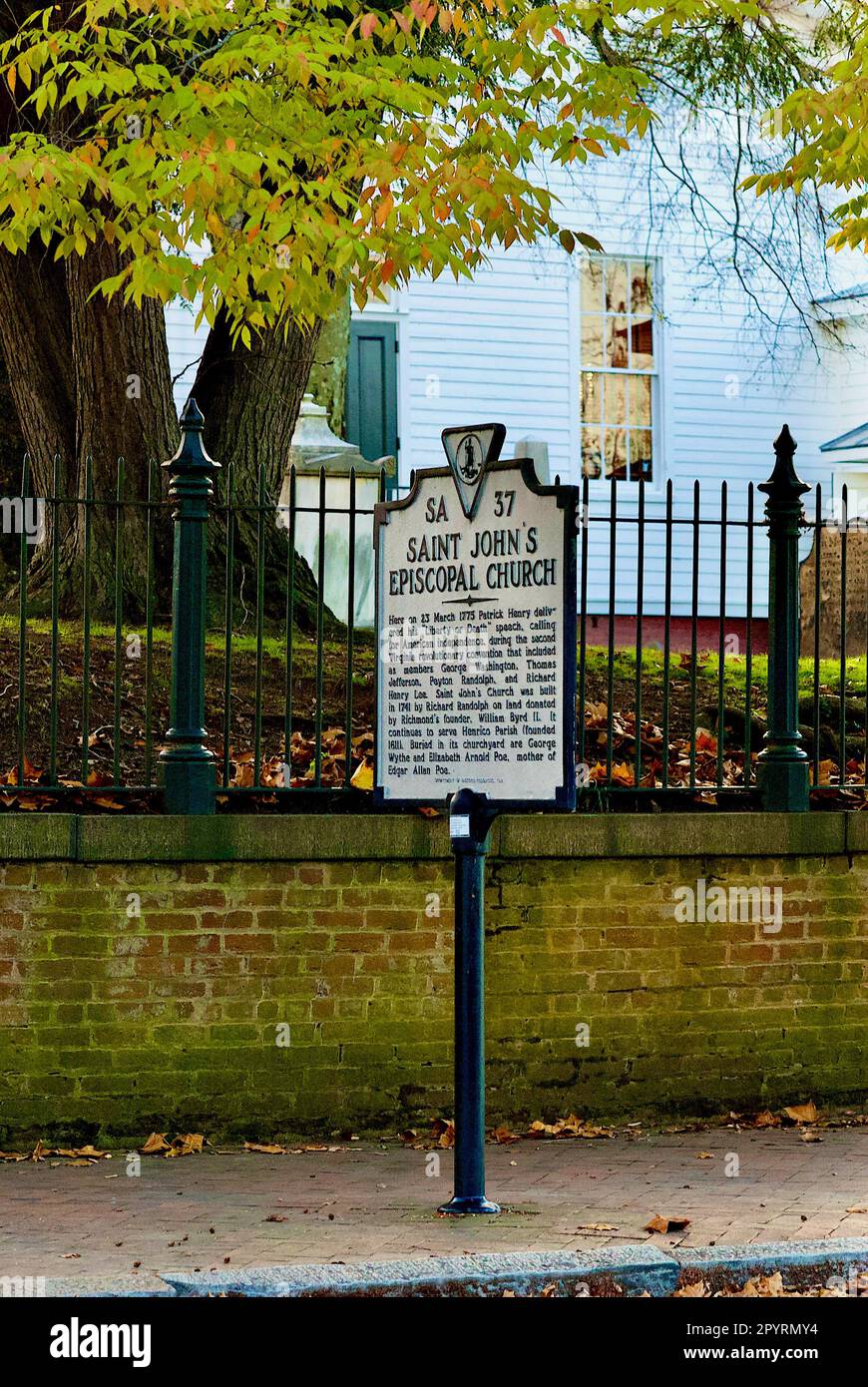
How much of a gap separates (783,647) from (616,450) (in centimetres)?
1085

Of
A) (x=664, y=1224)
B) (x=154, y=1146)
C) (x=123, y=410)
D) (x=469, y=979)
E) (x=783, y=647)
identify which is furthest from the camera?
(x=123, y=410)

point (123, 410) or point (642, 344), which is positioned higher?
point (642, 344)

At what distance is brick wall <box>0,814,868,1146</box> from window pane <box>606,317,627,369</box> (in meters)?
11.5

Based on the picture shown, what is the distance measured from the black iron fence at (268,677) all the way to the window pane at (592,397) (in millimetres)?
7361

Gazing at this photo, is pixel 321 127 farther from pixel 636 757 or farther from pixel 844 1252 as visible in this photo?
pixel 844 1252

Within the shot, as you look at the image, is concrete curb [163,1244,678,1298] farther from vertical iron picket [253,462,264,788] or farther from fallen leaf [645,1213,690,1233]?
vertical iron picket [253,462,264,788]

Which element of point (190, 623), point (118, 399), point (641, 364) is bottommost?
point (190, 623)

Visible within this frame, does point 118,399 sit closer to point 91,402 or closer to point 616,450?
point 91,402

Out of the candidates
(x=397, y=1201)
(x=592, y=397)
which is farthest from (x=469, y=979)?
(x=592, y=397)

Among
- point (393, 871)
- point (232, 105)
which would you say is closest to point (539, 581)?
point (393, 871)

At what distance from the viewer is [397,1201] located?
6422 mm

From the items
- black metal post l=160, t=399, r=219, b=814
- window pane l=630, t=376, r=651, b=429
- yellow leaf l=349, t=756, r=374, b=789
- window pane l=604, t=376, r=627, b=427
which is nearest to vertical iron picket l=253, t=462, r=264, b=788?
black metal post l=160, t=399, r=219, b=814

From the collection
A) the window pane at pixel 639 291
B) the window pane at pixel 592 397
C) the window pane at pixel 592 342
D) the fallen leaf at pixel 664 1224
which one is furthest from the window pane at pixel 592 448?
the fallen leaf at pixel 664 1224

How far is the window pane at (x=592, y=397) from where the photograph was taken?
19.1m
